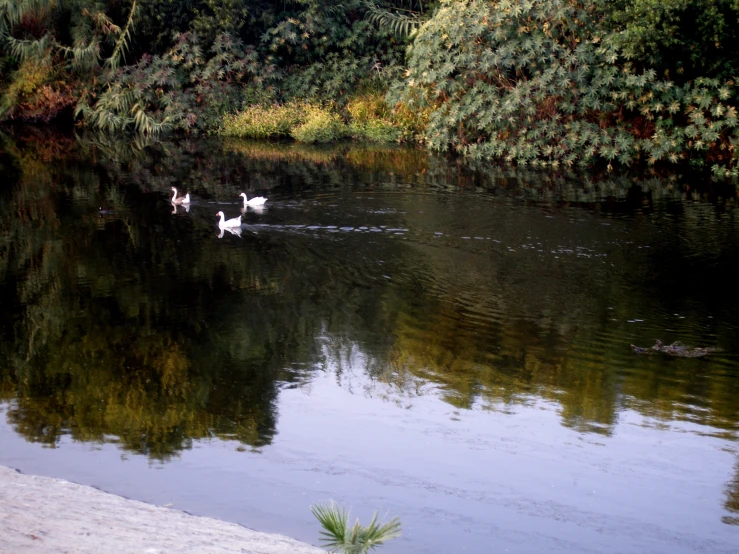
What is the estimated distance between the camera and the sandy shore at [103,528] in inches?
205

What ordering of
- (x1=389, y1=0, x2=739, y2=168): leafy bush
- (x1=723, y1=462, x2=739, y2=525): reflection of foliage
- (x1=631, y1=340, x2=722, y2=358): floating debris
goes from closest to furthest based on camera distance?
(x1=723, y1=462, x2=739, y2=525): reflection of foliage, (x1=631, y1=340, x2=722, y2=358): floating debris, (x1=389, y1=0, x2=739, y2=168): leafy bush

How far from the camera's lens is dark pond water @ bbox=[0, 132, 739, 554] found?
23.0 feet

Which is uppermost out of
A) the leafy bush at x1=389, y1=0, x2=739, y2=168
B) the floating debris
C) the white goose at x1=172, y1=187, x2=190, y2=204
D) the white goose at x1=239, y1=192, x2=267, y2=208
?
the leafy bush at x1=389, y1=0, x2=739, y2=168

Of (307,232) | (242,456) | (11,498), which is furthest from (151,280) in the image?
(11,498)

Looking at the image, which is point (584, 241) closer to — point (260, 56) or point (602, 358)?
point (602, 358)

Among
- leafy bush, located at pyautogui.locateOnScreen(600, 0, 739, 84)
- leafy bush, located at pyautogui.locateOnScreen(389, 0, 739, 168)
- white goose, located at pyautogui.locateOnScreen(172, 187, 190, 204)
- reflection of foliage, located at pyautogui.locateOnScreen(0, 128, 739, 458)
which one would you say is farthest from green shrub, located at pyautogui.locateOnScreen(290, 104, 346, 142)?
white goose, located at pyautogui.locateOnScreen(172, 187, 190, 204)

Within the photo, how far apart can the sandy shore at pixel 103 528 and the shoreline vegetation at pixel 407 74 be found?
19279 millimetres

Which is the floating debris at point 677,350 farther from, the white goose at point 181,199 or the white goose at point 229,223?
the white goose at point 181,199

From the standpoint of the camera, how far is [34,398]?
8.82 m

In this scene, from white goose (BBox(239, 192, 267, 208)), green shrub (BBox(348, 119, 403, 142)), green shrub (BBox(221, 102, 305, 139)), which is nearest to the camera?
white goose (BBox(239, 192, 267, 208))

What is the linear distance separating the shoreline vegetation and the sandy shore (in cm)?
1928

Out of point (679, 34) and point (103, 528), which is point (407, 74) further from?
point (103, 528)

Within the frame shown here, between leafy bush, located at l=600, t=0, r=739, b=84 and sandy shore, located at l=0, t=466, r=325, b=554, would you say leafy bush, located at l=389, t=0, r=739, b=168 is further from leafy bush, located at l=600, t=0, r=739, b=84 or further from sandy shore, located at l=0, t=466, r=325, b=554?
sandy shore, located at l=0, t=466, r=325, b=554

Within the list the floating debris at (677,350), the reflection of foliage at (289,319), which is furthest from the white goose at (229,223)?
the floating debris at (677,350)
